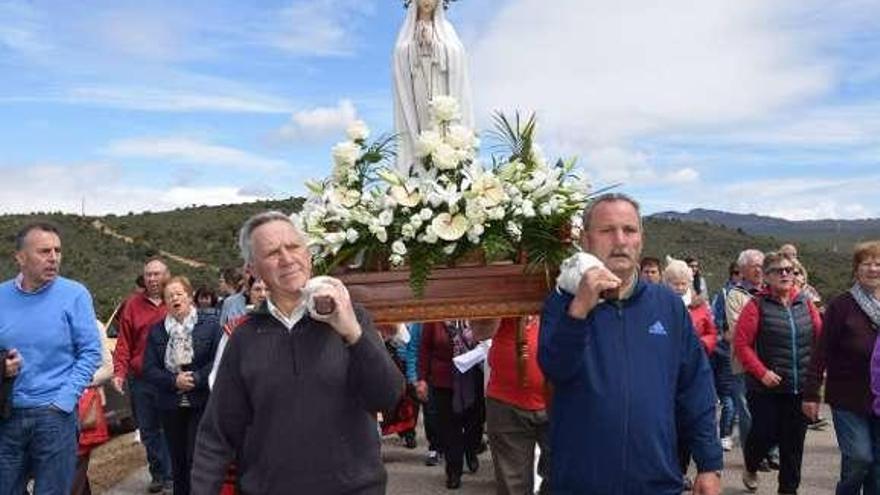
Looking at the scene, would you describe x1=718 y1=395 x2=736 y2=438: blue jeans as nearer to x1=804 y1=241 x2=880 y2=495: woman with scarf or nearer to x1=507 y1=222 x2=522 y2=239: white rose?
x1=804 y1=241 x2=880 y2=495: woman with scarf

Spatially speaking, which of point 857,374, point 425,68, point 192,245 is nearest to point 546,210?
point 425,68

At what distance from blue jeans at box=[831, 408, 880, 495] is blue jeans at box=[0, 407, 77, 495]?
16.6 ft

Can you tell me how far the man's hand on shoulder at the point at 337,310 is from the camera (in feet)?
10.6

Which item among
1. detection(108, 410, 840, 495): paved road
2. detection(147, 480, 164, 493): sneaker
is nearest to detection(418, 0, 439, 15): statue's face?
detection(108, 410, 840, 495): paved road

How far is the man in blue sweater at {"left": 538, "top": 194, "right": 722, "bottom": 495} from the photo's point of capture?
12.5ft

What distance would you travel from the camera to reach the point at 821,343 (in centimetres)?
700

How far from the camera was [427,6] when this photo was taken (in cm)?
639

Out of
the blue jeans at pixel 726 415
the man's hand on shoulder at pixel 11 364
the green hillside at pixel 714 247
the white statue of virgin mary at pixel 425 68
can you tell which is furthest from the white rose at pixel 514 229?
the green hillside at pixel 714 247

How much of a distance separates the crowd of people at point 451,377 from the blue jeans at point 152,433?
2 cm

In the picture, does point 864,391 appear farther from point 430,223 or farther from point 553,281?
point 430,223

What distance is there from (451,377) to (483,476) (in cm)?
110

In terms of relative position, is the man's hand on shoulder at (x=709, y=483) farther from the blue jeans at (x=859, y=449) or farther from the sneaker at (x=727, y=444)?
the sneaker at (x=727, y=444)

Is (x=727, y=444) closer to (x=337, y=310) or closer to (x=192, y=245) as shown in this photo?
(x=337, y=310)

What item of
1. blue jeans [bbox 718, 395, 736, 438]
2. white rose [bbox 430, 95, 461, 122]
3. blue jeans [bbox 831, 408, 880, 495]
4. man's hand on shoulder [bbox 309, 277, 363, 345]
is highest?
white rose [bbox 430, 95, 461, 122]
